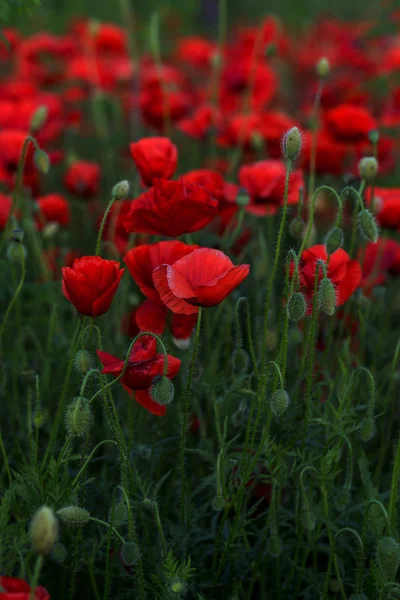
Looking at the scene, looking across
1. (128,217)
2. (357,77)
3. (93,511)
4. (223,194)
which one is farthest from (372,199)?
(357,77)

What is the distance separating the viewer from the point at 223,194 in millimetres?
1784

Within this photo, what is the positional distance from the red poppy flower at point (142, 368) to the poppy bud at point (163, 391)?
0.03 metres

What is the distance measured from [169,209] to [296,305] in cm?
31

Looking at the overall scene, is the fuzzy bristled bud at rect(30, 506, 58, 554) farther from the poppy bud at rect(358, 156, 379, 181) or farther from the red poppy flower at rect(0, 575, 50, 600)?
the poppy bud at rect(358, 156, 379, 181)

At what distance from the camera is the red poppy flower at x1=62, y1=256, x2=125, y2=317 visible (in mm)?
1254

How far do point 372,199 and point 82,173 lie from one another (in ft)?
3.47

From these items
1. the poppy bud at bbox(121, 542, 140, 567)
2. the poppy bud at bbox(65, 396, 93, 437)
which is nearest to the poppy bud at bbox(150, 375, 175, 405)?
the poppy bud at bbox(65, 396, 93, 437)

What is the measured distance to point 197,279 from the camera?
126 cm

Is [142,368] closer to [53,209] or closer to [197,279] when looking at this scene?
[197,279]

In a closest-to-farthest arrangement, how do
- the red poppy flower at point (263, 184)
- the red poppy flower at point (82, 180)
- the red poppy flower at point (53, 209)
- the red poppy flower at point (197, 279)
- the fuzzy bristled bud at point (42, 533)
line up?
the fuzzy bristled bud at point (42, 533), the red poppy flower at point (197, 279), the red poppy flower at point (263, 184), the red poppy flower at point (53, 209), the red poppy flower at point (82, 180)

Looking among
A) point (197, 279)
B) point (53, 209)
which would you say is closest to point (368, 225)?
point (197, 279)

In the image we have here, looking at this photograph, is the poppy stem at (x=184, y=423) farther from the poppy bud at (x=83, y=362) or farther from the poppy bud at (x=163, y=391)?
the poppy bud at (x=83, y=362)

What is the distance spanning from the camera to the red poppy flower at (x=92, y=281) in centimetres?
125

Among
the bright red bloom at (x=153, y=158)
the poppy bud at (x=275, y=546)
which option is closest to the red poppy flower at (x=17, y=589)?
the poppy bud at (x=275, y=546)
